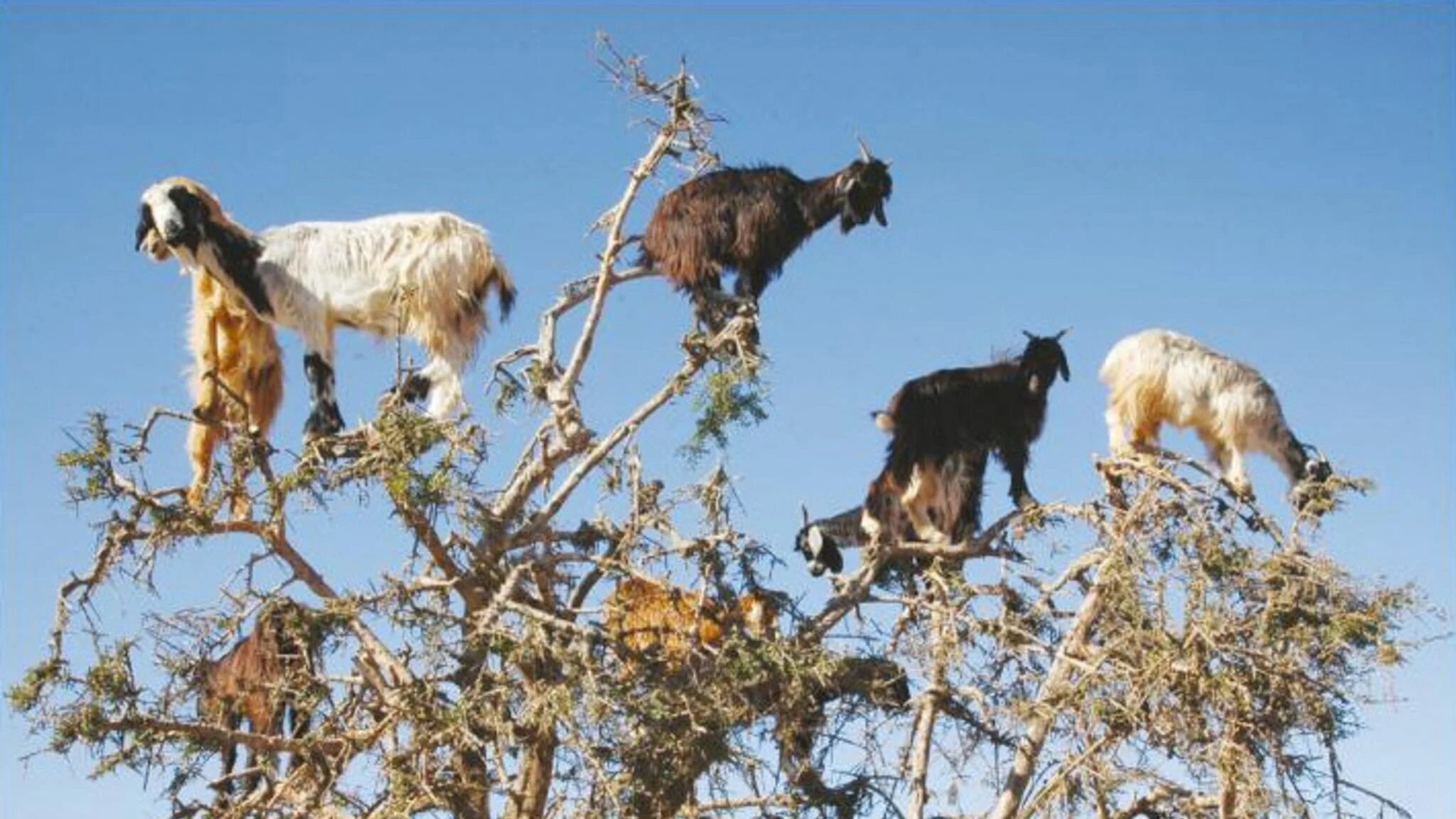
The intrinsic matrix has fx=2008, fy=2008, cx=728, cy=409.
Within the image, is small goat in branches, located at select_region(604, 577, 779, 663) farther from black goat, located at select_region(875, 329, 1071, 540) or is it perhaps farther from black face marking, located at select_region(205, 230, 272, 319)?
black face marking, located at select_region(205, 230, 272, 319)

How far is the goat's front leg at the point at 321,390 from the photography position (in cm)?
884

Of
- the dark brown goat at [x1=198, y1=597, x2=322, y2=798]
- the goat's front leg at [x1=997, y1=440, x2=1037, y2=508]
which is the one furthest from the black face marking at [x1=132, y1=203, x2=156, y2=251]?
the goat's front leg at [x1=997, y1=440, x2=1037, y2=508]

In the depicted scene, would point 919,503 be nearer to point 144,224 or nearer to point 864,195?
point 864,195

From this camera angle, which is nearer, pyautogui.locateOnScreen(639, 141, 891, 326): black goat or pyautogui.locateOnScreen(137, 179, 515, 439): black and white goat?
pyautogui.locateOnScreen(137, 179, 515, 439): black and white goat

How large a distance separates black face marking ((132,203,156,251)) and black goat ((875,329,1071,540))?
3.78 m

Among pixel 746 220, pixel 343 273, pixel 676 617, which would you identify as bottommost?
pixel 676 617

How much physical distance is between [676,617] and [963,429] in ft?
8.40

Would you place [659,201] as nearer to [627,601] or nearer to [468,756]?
[627,601]

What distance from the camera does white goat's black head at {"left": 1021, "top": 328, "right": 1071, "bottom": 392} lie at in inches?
410

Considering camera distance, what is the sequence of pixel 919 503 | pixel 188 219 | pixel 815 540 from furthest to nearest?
pixel 919 503, pixel 815 540, pixel 188 219

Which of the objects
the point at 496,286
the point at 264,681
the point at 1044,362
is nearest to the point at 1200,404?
the point at 1044,362

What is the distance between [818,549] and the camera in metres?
9.71

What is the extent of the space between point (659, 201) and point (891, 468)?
70.5 inches

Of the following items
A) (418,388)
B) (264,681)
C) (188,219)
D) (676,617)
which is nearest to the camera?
(264,681)
